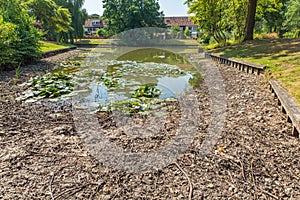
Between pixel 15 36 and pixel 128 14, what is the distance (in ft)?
60.2

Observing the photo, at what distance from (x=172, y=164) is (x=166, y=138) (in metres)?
0.57

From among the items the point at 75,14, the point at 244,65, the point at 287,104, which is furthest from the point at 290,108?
the point at 75,14

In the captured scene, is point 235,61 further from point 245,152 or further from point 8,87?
point 8,87

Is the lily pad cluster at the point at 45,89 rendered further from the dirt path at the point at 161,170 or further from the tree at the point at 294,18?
the tree at the point at 294,18

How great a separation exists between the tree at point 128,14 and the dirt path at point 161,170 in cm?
2337

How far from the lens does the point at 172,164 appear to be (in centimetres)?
213

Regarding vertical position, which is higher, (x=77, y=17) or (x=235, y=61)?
(x=77, y=17)

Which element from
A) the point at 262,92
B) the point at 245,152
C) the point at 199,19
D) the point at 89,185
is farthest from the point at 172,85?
the point at 199,19

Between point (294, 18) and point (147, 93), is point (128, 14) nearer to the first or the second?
point (294, 18)

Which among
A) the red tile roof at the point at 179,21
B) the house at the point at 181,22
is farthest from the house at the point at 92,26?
the house at the point at 181,22

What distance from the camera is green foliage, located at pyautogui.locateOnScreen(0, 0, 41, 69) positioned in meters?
6.79

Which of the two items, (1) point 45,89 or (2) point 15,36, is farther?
(2) point 15,36

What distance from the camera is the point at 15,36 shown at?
740cm

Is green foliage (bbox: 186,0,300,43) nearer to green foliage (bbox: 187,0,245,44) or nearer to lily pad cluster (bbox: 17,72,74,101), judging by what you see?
green foliage (bbox: 187,0,245,44)
